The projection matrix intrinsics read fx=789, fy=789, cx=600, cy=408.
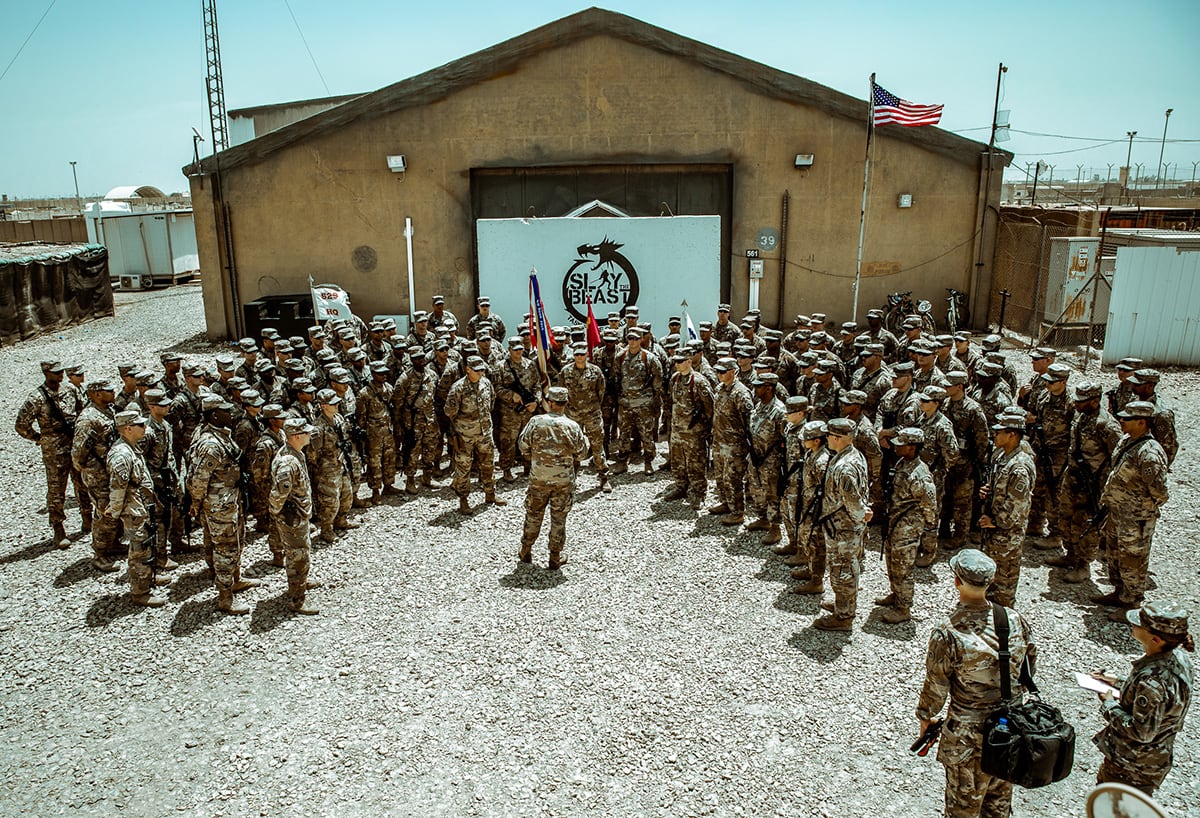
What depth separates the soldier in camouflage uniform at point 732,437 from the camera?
9.64m

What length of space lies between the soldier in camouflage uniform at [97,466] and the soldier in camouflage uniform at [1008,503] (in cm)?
894

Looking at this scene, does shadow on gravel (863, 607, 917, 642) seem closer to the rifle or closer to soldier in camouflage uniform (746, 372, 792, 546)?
soldier in camouflage uniform (746, 372, 792, 546)

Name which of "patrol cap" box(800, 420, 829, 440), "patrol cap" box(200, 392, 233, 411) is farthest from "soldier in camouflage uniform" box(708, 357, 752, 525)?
"patrol cap" box(200, 392, 233, 411)

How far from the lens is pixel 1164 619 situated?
4441 millimetres

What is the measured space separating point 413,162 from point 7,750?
15.7 meters

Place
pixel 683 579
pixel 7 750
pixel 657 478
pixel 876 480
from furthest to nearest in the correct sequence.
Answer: pixel 657 478
pixel 876 480
pixel 683 579
pixel 7 750

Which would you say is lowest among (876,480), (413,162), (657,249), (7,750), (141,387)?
(7,750)

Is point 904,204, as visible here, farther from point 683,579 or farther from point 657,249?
point 683,579

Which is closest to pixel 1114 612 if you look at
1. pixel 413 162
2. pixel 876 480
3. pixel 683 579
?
pixel 876 480

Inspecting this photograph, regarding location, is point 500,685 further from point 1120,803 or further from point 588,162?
point 588,162

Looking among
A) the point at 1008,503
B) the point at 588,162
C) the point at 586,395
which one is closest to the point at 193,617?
the point at 586,395

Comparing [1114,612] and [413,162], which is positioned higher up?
[413,162]

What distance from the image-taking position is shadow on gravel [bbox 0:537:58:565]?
29.8 feet

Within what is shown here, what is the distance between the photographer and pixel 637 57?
733 inches
